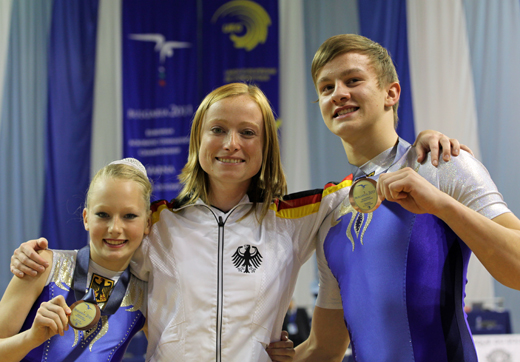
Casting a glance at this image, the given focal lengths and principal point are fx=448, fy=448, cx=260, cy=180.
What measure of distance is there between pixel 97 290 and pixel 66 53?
7.52m

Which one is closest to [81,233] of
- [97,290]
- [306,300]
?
[306,300]

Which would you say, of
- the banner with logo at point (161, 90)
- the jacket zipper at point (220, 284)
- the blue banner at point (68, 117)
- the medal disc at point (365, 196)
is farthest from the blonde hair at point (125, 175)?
the blue banner at point (68, 117)

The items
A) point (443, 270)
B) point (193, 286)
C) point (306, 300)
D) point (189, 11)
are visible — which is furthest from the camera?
point (189, 11)

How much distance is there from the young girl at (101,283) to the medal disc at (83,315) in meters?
0.19

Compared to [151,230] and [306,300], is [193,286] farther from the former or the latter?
[306,300]

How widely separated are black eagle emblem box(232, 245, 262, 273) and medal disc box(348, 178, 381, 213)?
54cm

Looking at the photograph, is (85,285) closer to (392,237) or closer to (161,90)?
(392,237)

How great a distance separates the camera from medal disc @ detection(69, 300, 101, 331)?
5.99 feet

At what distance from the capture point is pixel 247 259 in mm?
2037

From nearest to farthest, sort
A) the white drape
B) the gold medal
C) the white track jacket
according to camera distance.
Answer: the gold medal → the white track jacket → the white drape

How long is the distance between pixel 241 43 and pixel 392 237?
7.03m

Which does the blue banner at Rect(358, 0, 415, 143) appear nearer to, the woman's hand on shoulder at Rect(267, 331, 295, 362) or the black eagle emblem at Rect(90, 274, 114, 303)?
the woman's hand on shoulder at Rect(267, 331, 295, 362)

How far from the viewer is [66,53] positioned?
→ 8398mm

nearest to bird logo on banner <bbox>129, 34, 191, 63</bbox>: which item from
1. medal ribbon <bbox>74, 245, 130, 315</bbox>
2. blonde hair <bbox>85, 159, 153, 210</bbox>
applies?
blonde hair <bbox>85, 159, 153, 210</bbox>
